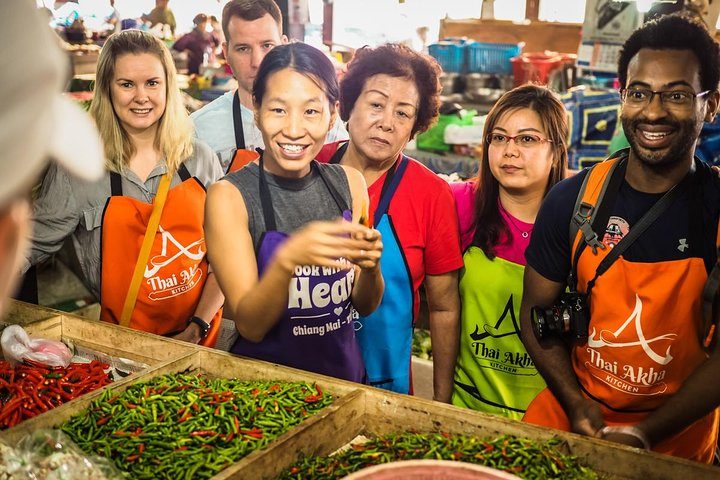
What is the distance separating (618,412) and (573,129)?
260cm

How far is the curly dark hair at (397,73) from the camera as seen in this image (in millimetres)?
2699

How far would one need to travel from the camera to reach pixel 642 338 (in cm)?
220

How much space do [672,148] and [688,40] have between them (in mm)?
353

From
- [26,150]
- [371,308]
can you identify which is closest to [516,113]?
[371,308]

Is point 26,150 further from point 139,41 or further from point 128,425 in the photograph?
point 139,41

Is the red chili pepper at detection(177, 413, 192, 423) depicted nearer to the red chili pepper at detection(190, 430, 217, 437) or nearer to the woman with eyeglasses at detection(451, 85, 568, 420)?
the red chili pepper at detection(190, 430, 217, 437)

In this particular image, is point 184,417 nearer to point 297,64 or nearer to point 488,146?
point 297,64

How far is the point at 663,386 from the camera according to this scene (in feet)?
7.31

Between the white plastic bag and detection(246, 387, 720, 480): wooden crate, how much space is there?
1172mm

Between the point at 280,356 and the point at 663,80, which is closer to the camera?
the point at 663,80

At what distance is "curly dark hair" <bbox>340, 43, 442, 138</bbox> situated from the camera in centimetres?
270

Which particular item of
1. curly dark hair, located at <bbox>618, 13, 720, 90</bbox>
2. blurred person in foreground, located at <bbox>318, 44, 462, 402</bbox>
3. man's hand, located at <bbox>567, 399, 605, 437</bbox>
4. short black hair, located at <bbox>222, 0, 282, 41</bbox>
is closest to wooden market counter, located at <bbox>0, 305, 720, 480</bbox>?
man's hand, located at <bbox>567, 399, 605, 437</bbox>

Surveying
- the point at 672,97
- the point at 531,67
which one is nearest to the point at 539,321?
the point at 672,97

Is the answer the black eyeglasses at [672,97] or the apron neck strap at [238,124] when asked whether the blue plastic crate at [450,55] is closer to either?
the apron neck strap at [238,124]
